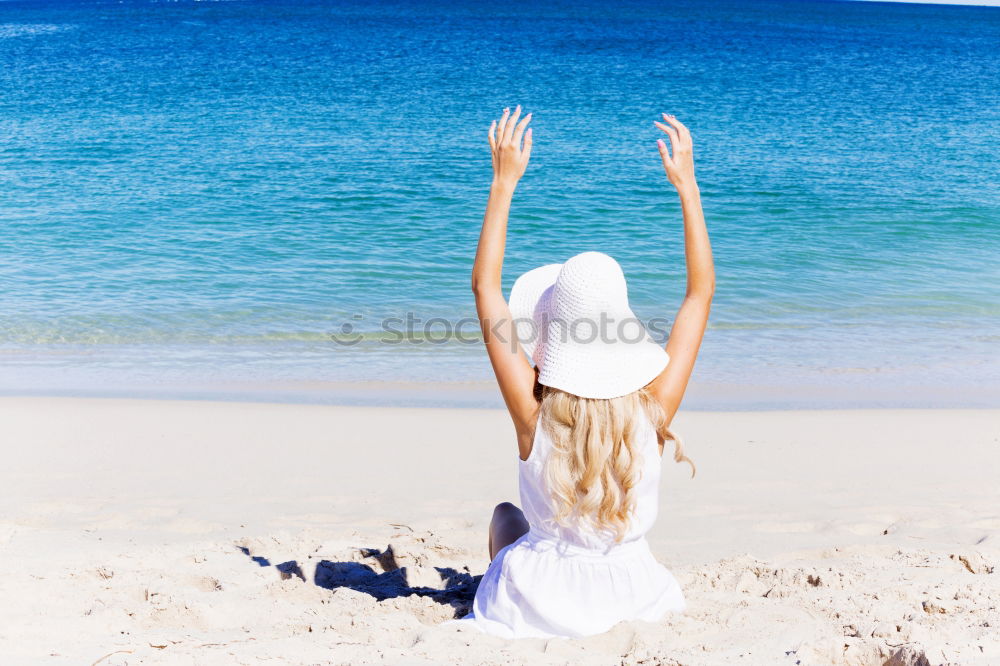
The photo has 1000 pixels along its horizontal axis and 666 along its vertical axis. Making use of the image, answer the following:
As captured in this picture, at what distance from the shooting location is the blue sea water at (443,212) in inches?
305

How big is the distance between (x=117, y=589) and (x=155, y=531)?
94 cm

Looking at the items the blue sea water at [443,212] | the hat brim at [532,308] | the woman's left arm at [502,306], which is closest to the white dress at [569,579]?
the woman's left arm at [502,306]

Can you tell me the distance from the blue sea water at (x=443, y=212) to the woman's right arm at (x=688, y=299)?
4.05m

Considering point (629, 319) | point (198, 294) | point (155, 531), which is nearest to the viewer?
point (629, 319)

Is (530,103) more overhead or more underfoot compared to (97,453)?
more overhead

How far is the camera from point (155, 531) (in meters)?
4.38

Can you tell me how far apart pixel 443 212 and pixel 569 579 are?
434 inches

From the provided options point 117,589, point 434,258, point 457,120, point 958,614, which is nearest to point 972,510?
point 958,614

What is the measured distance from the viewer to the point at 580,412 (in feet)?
8.00

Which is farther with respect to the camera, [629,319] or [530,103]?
[530,103]

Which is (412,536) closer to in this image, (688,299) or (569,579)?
(569,579)

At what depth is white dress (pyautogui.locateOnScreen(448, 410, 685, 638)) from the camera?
2.66m

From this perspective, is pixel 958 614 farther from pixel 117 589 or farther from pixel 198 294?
pixel 198 294

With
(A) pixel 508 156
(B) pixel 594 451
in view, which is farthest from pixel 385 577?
(A) pixel 508 156
